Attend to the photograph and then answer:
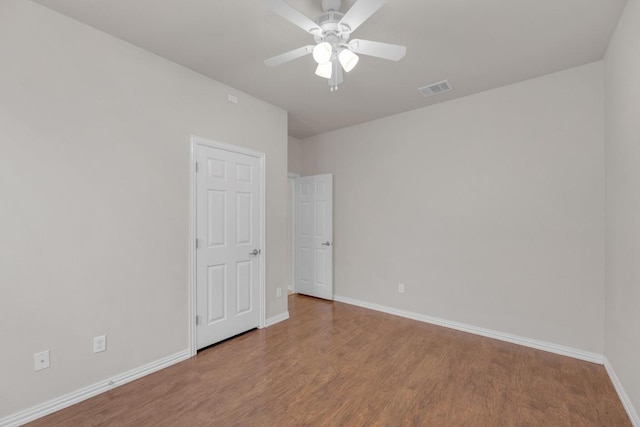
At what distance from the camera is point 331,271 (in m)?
4.58

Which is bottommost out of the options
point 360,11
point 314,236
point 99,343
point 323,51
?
point 99,343

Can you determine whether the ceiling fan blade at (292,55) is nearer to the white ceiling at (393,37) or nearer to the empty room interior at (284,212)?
the empty room interior at (284,212)

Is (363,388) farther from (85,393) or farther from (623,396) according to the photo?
(85,393)

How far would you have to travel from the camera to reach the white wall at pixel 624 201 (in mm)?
1842

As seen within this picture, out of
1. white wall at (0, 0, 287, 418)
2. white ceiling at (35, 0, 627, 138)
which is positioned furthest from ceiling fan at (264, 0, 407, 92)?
white wall at (0, 0, 287, 418)

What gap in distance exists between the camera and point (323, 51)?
1.81m

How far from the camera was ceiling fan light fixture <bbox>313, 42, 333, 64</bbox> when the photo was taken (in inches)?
70.5

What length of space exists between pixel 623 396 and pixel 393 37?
3.15 m

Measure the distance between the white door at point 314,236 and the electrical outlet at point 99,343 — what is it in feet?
9.76

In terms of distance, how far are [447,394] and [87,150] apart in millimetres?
3299

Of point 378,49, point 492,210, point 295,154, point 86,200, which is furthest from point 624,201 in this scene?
point 295,154

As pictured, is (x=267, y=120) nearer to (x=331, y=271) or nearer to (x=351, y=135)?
(x=351, y=135)

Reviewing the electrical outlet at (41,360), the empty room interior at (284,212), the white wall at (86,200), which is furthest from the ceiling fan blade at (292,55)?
the electrical outlet at (41,360)

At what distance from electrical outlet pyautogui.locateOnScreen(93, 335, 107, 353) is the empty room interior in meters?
0.02
